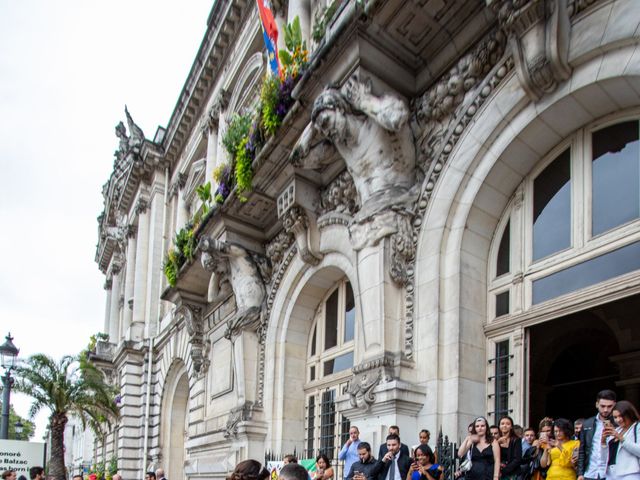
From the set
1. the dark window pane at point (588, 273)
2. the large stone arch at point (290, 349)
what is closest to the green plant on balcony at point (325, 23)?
the large stone arch at point (290, 349)

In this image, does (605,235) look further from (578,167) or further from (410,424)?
(410,424)

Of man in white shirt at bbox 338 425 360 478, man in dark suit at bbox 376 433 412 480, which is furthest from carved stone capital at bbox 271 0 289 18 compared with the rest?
man in dark suit at bbox 376 433 412 480

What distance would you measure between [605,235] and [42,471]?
36.0ft

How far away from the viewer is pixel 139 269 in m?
32.2

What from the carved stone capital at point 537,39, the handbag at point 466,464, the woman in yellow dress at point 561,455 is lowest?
the handbag at point 466,464

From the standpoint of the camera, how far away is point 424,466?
24.8 feet

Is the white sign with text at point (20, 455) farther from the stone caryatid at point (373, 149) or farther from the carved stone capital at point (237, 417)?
the stone caryatid at point (373, 149)

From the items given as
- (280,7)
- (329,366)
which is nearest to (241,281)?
(329,366)

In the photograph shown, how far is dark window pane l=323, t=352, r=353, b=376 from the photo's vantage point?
1268cm

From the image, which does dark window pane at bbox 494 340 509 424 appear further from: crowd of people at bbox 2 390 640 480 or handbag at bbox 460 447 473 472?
handbag at bbox 460 447 473 472

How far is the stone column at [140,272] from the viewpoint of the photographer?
31.1 metres

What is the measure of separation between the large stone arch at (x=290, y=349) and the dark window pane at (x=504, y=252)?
4.57 metres

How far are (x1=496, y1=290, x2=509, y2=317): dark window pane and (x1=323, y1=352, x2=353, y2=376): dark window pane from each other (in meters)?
4.10

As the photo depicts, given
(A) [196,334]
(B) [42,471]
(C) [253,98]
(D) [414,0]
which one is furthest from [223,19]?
(B) [42,471]
